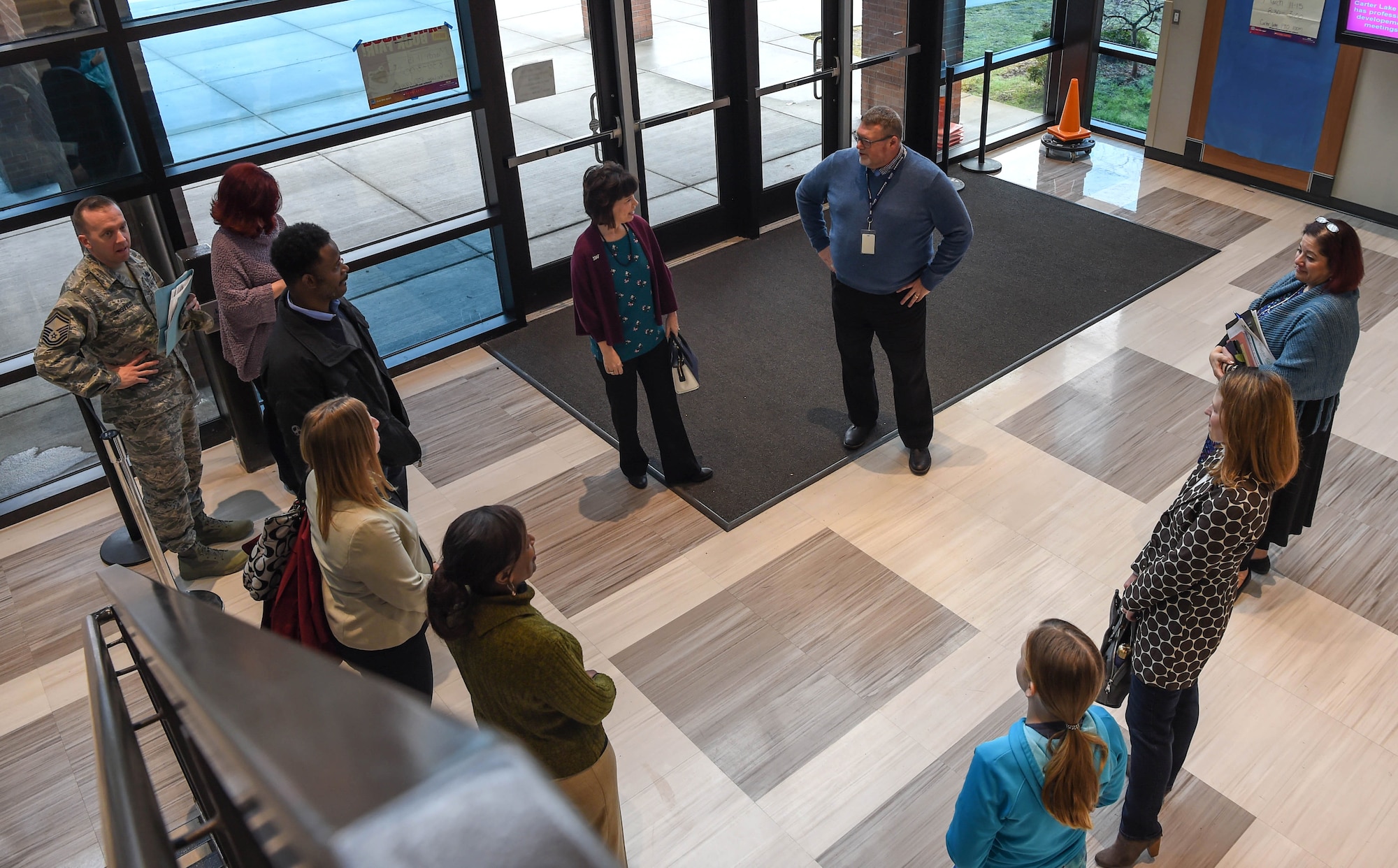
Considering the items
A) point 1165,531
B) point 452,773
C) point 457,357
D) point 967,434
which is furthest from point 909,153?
point 452,773

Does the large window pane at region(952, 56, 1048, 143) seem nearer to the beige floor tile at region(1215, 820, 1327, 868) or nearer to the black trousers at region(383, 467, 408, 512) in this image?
the black trousers at region(383, 467, 408, 512)

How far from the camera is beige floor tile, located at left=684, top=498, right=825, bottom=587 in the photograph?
4.45 meters

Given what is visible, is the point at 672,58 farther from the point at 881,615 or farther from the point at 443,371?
the point at 881,615

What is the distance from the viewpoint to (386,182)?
231 inches

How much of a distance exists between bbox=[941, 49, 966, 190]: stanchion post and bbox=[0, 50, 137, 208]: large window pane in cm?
522

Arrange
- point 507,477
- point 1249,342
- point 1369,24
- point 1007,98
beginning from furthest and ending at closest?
1. point 1007,98
2. point 1369,24
3. point 507,477
4. point 1249,342

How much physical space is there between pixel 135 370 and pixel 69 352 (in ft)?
0.76

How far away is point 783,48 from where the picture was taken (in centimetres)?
702

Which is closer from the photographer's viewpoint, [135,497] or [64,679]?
[135,497]

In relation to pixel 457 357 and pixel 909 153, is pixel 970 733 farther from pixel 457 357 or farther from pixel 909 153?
pixel 457 357

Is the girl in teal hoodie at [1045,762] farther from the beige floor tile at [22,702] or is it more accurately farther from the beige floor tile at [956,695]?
the beige floor tile at [22,702]

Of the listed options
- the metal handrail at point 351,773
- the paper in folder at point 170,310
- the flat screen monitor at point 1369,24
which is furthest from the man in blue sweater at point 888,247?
the metal handrail at point 351,773

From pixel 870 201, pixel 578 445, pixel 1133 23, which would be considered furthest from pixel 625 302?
pixel 1133 23

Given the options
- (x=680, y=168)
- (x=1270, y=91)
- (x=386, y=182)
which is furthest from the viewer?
(x=1270, y=91)
